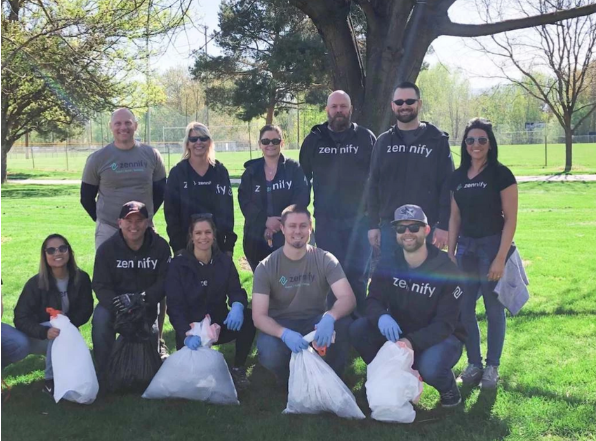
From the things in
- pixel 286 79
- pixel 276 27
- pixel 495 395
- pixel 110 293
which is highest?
pixel 276 27

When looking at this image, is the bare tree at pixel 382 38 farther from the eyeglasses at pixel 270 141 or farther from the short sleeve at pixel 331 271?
the short sleeve at pixel 331 271

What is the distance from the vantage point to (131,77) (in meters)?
26.0

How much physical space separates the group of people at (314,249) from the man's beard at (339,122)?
0.04 ft

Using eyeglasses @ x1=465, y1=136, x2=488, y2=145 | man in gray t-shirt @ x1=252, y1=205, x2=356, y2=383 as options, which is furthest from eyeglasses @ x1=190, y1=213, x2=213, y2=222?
eyeglasses @ x1=465, y1=136, x2=488, y2=145

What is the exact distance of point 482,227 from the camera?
416 cm

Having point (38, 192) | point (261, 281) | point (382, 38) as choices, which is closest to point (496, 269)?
point (261, 281)

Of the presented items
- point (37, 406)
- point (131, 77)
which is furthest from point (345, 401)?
point (131, 77)

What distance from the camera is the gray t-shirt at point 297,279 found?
13.7 ft

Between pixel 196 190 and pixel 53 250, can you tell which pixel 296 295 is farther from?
pixel 53 250

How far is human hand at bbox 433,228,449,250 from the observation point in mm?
4391

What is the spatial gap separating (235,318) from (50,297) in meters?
1.36

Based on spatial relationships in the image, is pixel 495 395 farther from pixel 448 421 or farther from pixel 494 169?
pixel 494 169

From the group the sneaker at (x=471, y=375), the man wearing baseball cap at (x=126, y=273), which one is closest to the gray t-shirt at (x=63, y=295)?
the man wearing baseball cap at (x=126, y=273)

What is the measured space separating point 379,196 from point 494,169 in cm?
93
